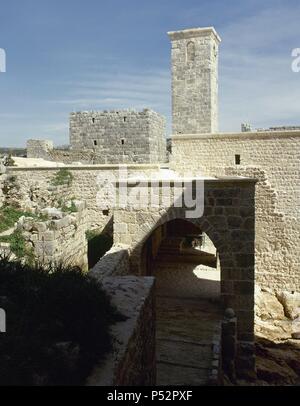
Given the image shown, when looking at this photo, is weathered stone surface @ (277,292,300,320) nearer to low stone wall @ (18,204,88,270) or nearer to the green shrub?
low stone wall @ (18,204,88,270)

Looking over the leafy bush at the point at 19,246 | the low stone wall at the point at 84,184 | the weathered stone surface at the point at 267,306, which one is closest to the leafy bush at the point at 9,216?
the low stone wall at the point at 84,184

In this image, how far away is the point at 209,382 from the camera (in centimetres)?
625

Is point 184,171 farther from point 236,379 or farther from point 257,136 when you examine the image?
point 236,379

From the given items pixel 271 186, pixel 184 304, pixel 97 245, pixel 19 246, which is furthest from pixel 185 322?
pixel 271 186

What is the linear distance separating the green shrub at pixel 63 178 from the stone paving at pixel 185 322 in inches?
181

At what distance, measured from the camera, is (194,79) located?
19594 mm

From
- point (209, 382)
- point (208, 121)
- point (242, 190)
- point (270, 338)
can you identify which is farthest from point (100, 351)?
point (208, 121)

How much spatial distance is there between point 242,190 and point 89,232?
23.2ft

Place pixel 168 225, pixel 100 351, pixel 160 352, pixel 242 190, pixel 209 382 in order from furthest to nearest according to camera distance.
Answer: pixel 168 225, pixel 242 190, pixel 160 352, pixel 209 382, pixel 100 351

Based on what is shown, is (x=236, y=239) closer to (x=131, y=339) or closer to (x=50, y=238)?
(x=50, y=238)

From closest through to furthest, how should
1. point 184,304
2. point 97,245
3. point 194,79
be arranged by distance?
point 184,304, point 97,245, point 194,79
